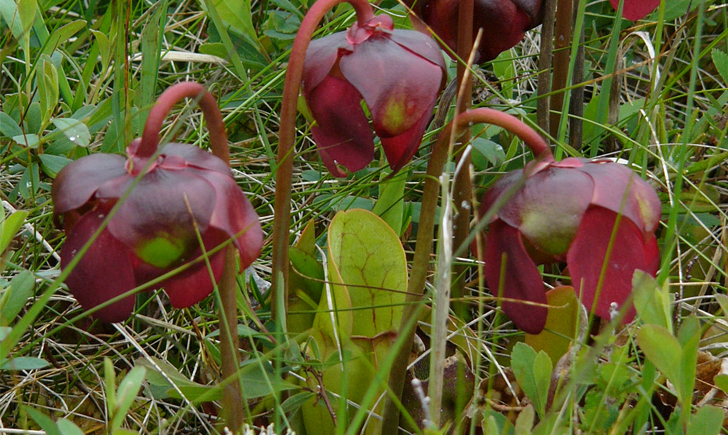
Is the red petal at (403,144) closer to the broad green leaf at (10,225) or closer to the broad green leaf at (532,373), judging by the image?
the broad green leaf at (532,373)

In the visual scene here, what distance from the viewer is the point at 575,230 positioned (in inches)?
33.7

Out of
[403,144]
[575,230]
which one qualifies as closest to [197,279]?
[403,144]

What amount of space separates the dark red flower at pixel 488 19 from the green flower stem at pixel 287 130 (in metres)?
0.22

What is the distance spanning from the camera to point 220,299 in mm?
924

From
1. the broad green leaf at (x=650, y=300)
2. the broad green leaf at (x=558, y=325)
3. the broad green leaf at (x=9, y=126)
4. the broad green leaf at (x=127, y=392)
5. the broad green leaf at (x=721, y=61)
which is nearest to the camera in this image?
the broad green leaf at (x=127, y=392)

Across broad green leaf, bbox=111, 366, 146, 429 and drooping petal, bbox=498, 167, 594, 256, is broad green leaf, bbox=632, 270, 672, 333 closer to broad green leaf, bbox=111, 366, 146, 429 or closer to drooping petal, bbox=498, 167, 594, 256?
drooping petal, bbox=498, 167, 594, 256

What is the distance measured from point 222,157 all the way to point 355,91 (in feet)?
0.63

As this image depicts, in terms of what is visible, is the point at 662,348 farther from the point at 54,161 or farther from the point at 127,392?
the point at 54,161

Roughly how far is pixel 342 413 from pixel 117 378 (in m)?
0.62

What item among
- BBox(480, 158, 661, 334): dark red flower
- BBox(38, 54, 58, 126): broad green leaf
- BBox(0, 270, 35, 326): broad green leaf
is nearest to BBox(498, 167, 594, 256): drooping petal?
BBox(480, 158, 661, 334): dark red flower

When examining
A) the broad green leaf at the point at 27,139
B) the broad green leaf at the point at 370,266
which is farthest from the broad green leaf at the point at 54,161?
the broad green leaf at the point at 370,266

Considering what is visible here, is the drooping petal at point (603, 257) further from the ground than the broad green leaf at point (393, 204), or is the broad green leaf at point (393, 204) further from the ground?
the drooping petal at point (603, 257)

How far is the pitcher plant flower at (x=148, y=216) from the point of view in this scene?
30.5 inches

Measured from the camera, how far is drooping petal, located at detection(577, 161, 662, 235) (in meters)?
0.86
